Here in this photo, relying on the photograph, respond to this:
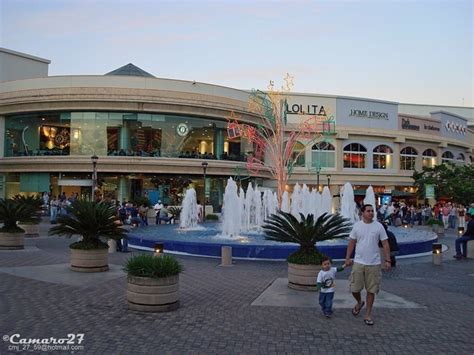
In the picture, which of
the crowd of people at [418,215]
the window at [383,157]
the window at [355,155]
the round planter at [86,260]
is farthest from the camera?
the window at [383,157]

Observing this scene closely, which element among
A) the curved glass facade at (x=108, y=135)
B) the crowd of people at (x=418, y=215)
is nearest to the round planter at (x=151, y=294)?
the crowd of people at (x=418, y=215)

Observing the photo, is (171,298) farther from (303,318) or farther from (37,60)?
(37,60)

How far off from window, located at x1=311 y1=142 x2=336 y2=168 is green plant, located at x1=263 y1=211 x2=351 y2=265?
158ft

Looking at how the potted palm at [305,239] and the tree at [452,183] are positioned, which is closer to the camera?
the potted palm at [305,239]

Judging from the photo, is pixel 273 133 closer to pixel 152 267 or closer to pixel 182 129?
pixel 182 129

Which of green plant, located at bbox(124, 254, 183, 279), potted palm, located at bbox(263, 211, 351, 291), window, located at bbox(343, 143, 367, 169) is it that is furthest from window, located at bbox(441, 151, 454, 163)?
green plant, located at bbox(124, 254, 183, 279)

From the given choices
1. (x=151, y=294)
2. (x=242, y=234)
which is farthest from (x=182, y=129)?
(x=151, y=294)

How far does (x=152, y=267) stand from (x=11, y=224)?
36.2 ft

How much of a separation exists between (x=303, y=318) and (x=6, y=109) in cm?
4338

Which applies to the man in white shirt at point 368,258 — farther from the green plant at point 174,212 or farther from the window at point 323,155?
the window at point 323,155

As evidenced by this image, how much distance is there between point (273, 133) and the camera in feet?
137

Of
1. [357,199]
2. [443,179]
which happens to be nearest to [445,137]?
[357,199]

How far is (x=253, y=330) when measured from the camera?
7.61 meters

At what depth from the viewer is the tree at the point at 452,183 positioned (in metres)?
43.0
